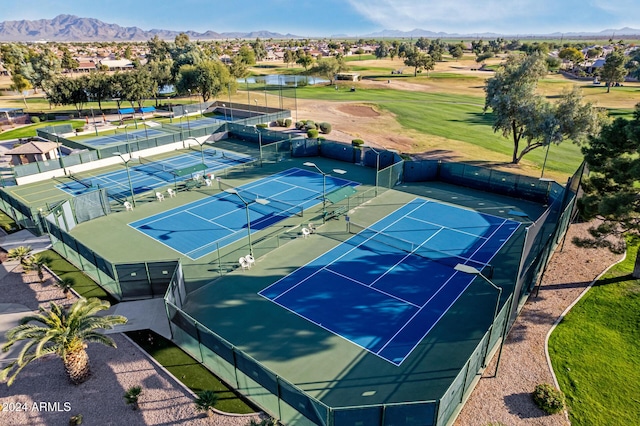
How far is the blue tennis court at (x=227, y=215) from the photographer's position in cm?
2589

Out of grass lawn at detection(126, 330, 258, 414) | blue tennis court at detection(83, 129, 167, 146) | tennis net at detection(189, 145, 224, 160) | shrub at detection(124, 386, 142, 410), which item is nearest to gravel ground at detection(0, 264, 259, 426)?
shrub at detection(124, 386, 142, 410)

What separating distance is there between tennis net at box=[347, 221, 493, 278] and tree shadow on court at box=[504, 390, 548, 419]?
8289mm

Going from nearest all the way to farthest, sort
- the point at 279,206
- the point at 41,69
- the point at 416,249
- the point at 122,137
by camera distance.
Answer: the point at 416,249, the point at 279,206, the point at 122,137, the point at 41,69

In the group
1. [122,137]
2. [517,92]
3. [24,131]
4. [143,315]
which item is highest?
[517,92]

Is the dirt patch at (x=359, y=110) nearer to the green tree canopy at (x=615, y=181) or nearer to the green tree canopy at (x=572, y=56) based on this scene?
the green tree canopy at (x=615, y=181)

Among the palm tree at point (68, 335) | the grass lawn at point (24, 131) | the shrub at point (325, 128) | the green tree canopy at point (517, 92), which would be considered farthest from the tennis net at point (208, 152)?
the palm tree at point (68, 335)

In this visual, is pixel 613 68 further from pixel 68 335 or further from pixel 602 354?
pixel 68 335

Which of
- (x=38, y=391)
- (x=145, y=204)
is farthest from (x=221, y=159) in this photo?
(x=38, y=391)

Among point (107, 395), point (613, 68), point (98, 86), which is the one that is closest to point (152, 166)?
point (107, 395)

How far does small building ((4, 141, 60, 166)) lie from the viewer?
124 feet

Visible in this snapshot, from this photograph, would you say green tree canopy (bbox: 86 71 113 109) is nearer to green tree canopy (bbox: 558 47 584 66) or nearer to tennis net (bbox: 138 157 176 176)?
tennis net (bbox: 138 157 176 176)

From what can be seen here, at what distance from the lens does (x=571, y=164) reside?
40281 mm

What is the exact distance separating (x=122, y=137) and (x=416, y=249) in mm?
44123

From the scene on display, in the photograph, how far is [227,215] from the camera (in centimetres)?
2958
